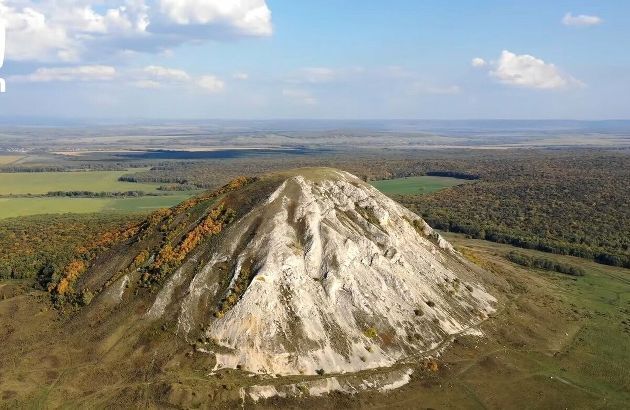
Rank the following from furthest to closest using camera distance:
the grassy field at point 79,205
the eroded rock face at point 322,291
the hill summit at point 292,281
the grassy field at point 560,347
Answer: the grassy field at point 79,205 → the hill summit at point 292,281 → the eroded rock face at point 322,291 → the grassy field at point 560,347

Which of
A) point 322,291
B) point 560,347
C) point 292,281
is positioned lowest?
point 560,347

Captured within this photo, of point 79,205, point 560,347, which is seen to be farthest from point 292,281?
point 79,205

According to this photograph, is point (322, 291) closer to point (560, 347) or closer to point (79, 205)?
point (560, 347)

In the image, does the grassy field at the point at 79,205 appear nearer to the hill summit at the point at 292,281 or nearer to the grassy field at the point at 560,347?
the hill summit at the point at 292,281

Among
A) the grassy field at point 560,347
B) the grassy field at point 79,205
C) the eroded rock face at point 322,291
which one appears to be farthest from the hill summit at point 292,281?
the grassy field at point 79,205

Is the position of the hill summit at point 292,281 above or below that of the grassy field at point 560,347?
above

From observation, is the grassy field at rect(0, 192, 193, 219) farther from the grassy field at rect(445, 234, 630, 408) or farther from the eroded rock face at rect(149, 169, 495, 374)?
the grassy field at rect(445, 234, 630, 408)
